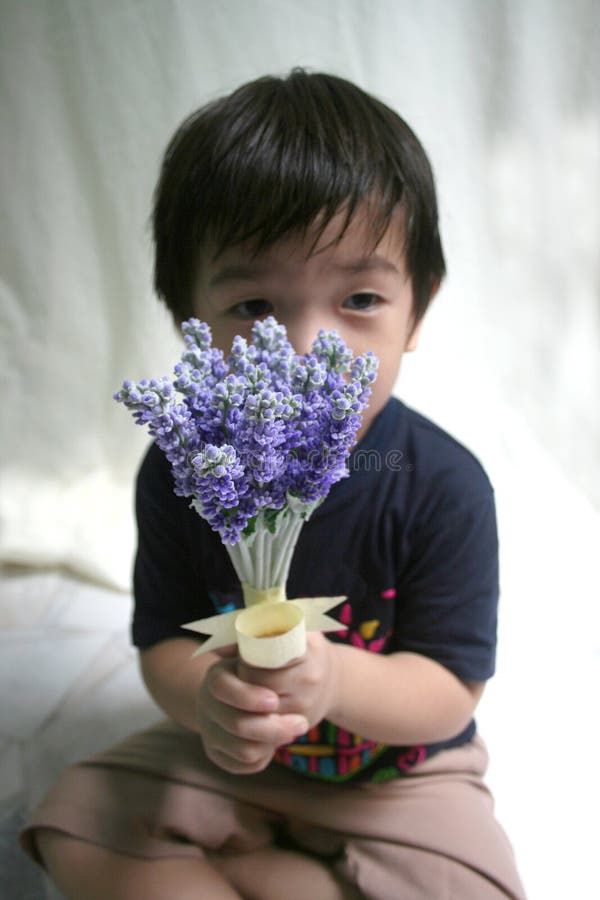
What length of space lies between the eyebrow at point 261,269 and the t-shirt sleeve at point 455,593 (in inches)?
7.9

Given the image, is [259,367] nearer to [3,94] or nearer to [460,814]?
[460,814]

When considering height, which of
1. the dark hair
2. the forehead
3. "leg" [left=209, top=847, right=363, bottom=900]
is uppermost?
the dark hair

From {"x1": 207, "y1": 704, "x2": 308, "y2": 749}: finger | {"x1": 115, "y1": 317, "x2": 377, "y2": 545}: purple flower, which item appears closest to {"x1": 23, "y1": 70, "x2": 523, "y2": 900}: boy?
{"x1": 207, "y1": 704, "x2": 308, "y2": 749}: finger

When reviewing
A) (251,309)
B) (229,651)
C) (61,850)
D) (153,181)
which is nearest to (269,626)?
(229,651)

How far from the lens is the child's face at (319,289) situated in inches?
22.8

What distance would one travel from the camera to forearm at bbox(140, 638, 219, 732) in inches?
26.3

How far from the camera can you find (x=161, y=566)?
716 millimetres

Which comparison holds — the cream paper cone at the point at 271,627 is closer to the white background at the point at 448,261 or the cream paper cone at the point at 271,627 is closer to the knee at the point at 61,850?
the knee at the point at 61,850

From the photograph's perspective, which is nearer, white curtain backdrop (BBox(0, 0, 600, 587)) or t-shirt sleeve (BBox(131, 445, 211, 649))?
t-shirt sleeve (BBox(131, 445, 211, 649))

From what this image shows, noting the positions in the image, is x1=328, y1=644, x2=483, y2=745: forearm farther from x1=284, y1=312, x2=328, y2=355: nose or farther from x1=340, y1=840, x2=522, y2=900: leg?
x1=284, y1=312, x2=328, y2=355: nose

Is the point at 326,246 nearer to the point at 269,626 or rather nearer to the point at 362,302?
the point at 362,302

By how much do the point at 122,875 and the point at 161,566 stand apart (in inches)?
9.7

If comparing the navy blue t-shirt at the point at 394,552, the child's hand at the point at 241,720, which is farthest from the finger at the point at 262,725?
the navy blue t-shirt at the point at 394,552

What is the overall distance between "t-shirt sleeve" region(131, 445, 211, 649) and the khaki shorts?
127mm
